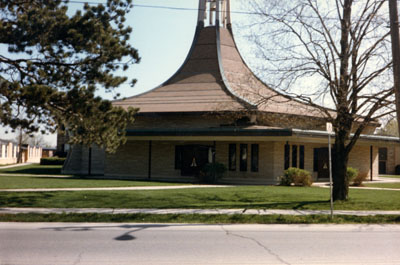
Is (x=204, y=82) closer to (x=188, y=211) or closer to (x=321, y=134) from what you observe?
(x=321, y=134)

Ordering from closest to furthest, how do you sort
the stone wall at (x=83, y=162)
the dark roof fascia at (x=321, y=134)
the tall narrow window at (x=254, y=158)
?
the dark roof fascia at (x=321, y=134), the tall narrow window at (x=254, y=158), the stone wall at (x=83, y=162)

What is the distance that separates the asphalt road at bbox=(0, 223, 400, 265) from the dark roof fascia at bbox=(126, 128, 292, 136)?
13.5 m

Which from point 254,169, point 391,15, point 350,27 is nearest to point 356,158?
point 254,169

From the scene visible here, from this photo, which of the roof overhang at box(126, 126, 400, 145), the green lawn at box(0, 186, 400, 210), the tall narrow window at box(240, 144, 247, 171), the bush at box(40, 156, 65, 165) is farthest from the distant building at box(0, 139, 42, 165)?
the green lawn at box(0, 186, 400, 210)

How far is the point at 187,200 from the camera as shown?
50.4ft

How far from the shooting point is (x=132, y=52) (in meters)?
16.3

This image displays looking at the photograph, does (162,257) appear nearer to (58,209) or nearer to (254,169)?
(58,209)

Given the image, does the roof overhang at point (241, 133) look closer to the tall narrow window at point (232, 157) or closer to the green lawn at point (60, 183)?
the tall narrow window at point (232, 157)

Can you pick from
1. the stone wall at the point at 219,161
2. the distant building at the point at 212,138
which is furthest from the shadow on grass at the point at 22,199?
the stone wall at the point at 219,161

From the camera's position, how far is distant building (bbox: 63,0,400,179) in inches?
1010

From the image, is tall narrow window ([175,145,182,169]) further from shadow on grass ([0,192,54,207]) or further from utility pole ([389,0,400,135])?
utility pole ([389,0,400,135])

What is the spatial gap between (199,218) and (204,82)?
2149 centimetres

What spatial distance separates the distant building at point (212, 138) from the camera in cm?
2566

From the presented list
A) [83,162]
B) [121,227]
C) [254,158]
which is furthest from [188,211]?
[83,162]
